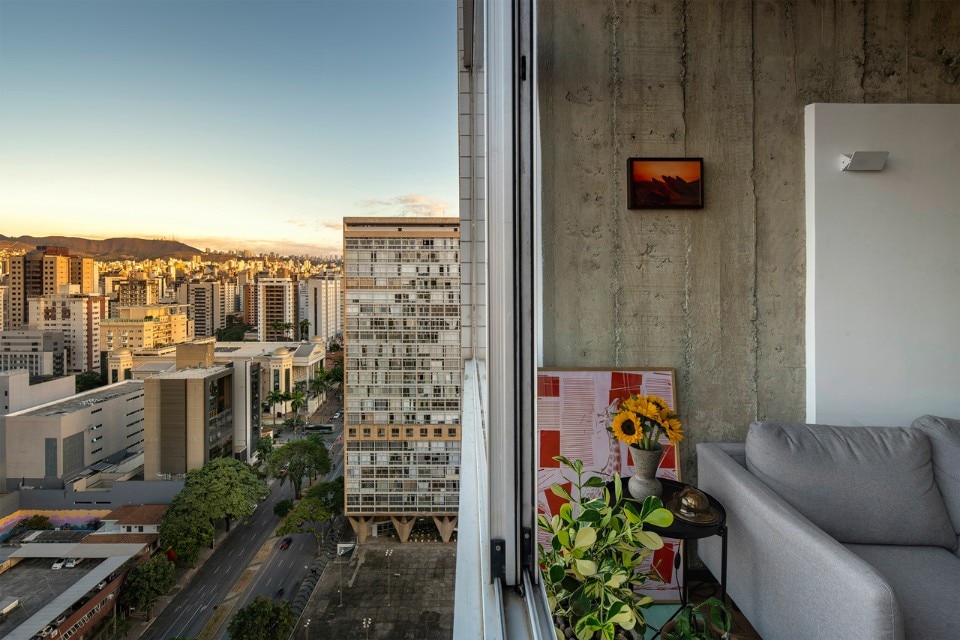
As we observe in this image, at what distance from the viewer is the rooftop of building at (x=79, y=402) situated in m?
1.46

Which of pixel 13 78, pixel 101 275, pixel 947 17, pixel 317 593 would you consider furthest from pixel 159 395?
pixel 947 17

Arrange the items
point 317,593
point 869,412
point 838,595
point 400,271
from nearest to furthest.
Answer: point 838,595
point 869,412
point 317,593
point 400,271

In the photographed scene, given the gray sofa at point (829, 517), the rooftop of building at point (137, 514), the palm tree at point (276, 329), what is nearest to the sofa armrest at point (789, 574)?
the gray sofa at point (829, 517)

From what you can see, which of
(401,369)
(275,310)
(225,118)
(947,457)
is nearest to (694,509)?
(947,457)

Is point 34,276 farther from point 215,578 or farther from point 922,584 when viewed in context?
point 922,584

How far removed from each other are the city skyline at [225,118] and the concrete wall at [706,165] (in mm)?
1955

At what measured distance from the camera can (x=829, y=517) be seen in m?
1.30

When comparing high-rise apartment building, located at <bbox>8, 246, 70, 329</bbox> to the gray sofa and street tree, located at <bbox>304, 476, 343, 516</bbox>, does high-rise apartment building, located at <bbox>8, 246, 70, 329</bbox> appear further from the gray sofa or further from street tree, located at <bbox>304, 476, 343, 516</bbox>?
the gray sofa

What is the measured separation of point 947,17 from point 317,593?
4.09 m

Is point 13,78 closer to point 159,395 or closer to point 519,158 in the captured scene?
point 159,395

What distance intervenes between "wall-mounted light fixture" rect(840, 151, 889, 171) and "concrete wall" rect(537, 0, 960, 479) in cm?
15

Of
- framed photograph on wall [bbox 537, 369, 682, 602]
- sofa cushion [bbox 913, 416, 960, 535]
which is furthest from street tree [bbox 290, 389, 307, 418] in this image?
sofa cushion [bbox 913, 416, 960, 535]

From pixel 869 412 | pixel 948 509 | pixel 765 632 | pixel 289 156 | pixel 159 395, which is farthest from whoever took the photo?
pixel 289 156

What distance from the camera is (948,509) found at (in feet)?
4.38
